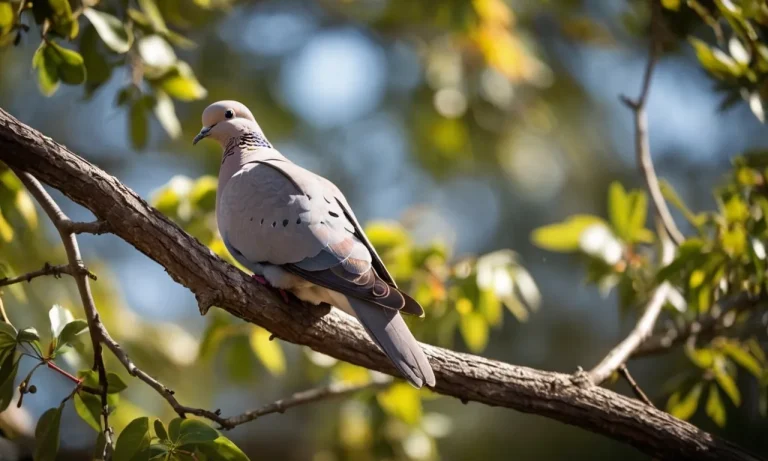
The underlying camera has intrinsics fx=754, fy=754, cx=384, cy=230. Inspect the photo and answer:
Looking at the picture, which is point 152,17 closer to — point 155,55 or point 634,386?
point 155,55

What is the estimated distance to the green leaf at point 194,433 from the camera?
1.87 metres

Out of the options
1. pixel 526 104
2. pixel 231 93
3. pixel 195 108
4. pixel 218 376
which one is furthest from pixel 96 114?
pixel 526 104

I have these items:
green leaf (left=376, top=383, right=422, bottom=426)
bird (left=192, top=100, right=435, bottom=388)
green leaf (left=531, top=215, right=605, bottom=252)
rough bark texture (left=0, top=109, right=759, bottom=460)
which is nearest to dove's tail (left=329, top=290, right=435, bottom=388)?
bird (left=192, top=100, right=435, bottom=388)

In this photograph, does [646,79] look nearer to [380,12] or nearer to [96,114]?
[380,12]

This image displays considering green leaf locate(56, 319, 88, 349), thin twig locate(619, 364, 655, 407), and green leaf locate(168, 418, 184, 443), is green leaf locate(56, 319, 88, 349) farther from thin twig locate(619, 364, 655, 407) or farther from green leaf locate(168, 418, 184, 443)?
thin twig locate(619, 364, 655, 407)

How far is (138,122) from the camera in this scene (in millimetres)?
2781

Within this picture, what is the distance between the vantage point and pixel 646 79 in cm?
329

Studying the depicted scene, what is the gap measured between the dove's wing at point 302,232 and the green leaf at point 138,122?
502mm

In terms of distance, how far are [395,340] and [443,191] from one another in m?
4.63

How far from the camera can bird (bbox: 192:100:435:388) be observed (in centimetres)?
211

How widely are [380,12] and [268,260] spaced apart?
3.98m

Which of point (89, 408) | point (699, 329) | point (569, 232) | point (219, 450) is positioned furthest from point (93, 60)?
point (699, 329)

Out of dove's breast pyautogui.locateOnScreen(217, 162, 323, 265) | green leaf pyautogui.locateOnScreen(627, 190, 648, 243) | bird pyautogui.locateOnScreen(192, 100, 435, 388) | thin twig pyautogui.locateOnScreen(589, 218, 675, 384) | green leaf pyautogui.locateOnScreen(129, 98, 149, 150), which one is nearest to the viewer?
bird pyautogui.locateOnScreen(192, 100, 435, 388)

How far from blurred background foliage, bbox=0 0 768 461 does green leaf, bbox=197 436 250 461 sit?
595 millimetres
